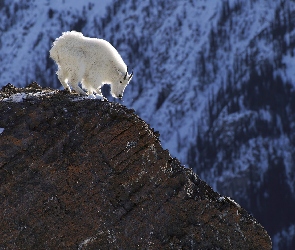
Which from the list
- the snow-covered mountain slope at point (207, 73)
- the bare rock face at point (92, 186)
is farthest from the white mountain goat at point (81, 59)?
the snow-covered mountain slope at point (207, 73)

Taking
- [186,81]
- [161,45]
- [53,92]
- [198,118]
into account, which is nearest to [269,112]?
[198,118]

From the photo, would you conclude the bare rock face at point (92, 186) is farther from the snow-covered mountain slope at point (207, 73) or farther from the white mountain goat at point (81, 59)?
the snow-covered mountain slope at point (207, 73)

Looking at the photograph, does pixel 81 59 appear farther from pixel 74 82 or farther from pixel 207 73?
pixel 207 73

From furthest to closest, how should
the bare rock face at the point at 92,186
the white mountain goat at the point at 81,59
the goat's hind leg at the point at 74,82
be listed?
1. the white mountain goat at the point at 81,59
2. the goat's hind leg at the point at 74,82
3. the bare rock face at the point at 92,186

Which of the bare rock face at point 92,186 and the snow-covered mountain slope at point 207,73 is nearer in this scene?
the bare rock face at point 92,186

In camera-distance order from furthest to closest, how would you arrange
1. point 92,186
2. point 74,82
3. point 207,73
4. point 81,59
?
point 207,73, point 81,59, point 74,82, point 92,186

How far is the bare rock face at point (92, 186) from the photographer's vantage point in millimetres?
9844

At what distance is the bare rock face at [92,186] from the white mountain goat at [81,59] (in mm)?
1248

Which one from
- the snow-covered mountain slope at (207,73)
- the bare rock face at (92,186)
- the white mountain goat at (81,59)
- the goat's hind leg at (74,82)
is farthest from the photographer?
the snow-covered mountain slope at (207,73)

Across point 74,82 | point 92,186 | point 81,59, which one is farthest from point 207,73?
point 92,186

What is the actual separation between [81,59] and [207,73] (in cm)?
16159

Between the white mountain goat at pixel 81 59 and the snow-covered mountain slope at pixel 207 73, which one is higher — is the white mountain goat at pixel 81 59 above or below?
below

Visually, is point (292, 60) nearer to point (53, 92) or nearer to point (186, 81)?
point (186, 81)

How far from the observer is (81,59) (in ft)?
A: 41.2
